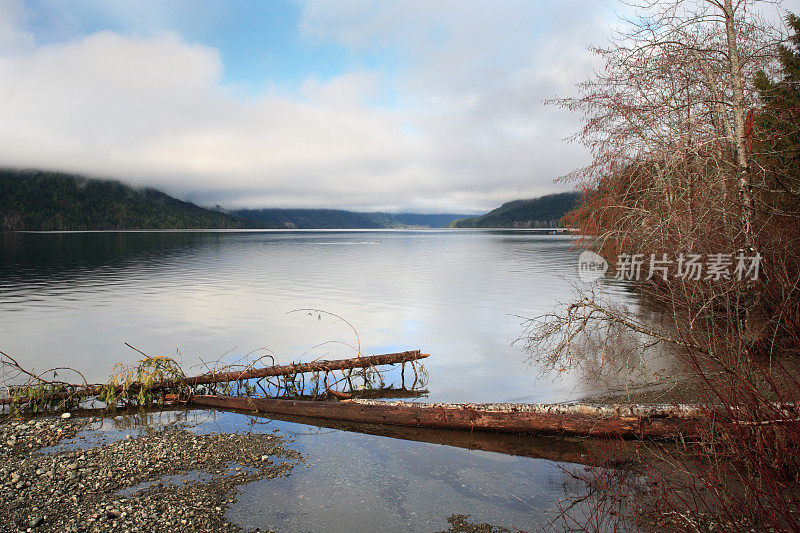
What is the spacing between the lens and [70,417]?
10859 millimetres

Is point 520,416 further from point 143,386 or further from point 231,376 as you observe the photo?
point 143,386

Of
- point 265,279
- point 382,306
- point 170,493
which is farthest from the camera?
point 265,279

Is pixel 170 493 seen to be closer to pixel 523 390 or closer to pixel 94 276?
pixel 523 390

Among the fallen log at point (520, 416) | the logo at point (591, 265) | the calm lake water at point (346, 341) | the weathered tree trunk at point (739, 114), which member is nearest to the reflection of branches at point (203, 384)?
the calm lake water at point (346, 341)

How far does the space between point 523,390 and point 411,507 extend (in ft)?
20.5

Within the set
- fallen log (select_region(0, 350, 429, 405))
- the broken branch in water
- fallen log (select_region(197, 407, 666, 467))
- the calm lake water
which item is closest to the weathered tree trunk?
the calm lake water

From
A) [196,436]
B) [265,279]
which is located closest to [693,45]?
[196,436]

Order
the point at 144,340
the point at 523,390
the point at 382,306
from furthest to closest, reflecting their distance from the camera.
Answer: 1. the point at 382,306
2. the point at 144,340
3. the point at 523,390

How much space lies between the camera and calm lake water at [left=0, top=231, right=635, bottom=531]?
745 cm

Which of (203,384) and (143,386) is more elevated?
(143,386)

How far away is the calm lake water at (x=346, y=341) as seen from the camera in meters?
7.45

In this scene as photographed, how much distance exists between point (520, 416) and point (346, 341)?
10758mm

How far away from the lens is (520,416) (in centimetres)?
953

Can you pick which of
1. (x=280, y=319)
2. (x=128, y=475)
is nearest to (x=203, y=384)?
(x=128, y=475)
